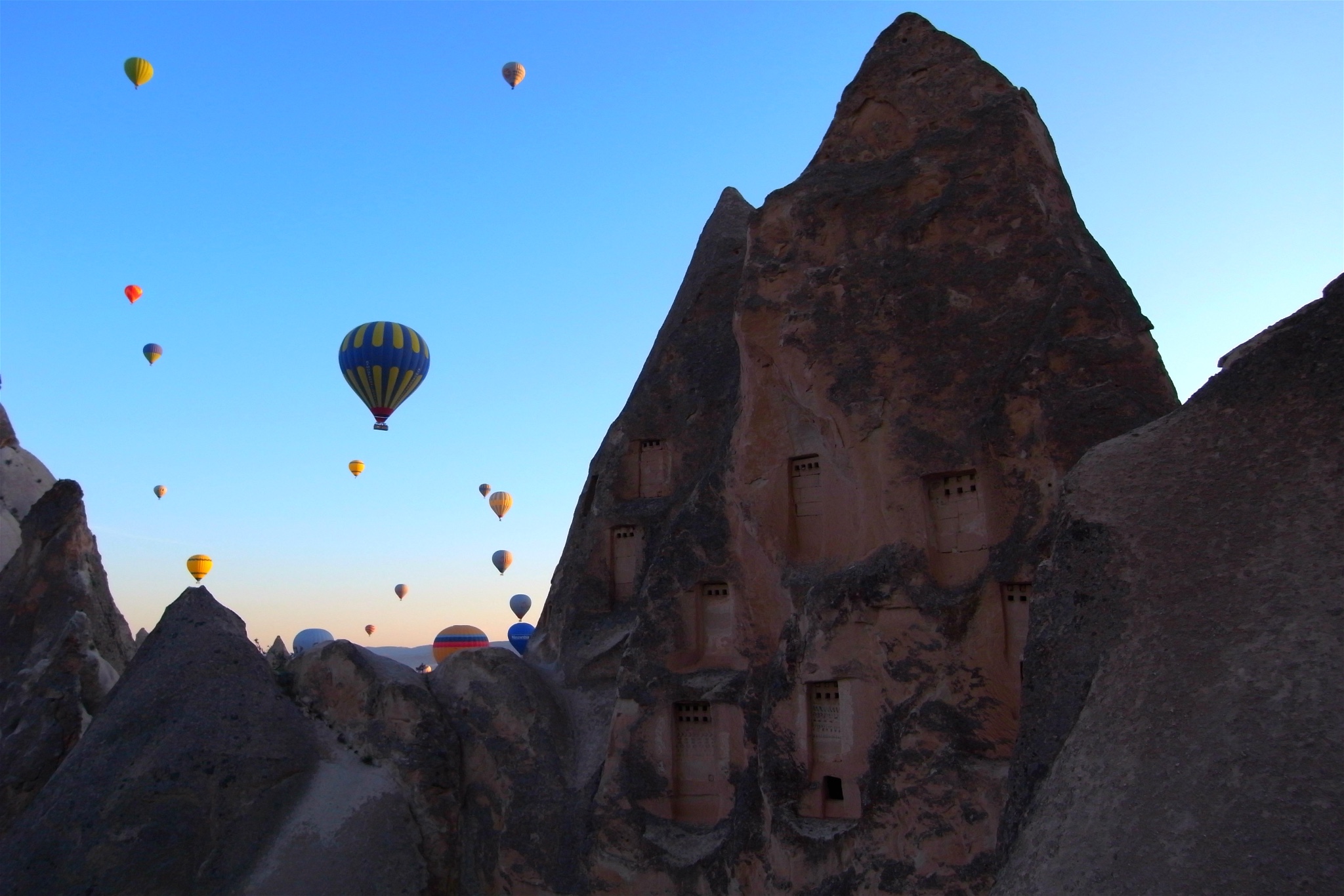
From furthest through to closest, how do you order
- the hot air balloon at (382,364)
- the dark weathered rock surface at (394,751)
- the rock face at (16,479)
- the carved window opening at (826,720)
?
the hot air balloon at (382,364) < the rock face at (16,479) < the dark weathered rock surface at (394,751) < the carved window opening at (826,720)

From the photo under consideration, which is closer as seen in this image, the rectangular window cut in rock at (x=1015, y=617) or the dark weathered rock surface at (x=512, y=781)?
the rectangular window cut in rock at (x=1015, y=617)

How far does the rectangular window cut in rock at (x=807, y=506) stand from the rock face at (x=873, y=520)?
30 millimetres

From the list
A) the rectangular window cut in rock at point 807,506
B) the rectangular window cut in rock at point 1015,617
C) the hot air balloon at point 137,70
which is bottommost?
the rectangular window cut in rock at point 1015,617

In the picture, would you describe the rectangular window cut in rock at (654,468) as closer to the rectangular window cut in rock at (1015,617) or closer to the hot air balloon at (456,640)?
the rectangular window cut in rock at (1015,617)

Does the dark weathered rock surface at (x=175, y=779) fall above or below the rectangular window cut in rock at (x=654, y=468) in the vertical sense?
below

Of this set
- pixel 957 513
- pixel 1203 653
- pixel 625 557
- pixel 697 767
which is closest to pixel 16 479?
pixel 625 557

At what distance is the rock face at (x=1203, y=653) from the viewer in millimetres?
3297

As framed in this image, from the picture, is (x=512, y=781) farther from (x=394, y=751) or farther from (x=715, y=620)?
(x=715, y=620)

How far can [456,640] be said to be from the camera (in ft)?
109

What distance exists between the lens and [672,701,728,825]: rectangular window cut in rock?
11.3 meters

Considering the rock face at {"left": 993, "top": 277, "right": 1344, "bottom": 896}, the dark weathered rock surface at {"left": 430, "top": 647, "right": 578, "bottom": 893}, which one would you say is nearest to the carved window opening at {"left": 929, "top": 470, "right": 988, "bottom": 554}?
the rock face at {"left": 993, "top": 277, "right": 1344, "bottom": 896}

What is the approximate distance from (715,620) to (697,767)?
5.50 feet

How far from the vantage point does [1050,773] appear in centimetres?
400

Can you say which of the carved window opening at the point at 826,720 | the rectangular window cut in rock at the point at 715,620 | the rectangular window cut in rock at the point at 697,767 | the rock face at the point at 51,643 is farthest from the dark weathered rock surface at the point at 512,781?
the rock face at the point at 51,643
